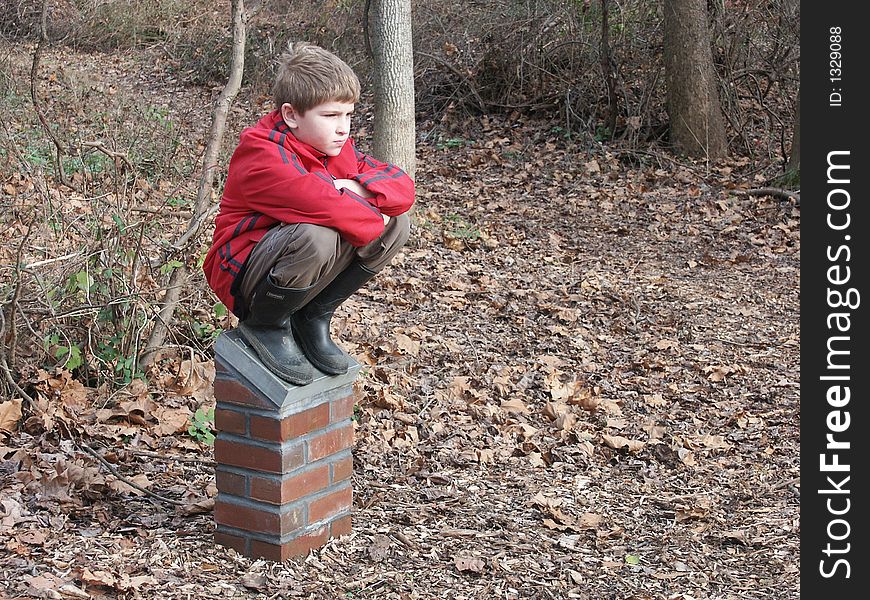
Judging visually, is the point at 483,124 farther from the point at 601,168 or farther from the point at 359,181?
the point at 359,181

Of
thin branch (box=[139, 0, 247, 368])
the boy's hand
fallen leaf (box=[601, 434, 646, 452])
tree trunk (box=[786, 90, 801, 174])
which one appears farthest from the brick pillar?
tree trunk (box=[786, 90, 801, 174])

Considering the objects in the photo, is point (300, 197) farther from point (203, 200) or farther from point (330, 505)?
point (203, 200)

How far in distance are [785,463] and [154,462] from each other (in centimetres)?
291

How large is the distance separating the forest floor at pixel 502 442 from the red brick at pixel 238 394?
1.91 feet

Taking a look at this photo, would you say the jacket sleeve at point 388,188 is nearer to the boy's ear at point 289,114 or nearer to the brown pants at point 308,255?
the brown pants at point 308,255

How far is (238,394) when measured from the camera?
11.0 feet

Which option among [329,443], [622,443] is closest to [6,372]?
[329,443]

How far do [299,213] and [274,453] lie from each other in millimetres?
Result: 849

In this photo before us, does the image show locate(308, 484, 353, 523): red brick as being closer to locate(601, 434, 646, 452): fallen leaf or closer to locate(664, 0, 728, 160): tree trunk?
locate(601, 434, 646, 452): fallen leaf

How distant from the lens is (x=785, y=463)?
4.74 m

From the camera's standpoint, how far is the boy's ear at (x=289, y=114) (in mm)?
3109

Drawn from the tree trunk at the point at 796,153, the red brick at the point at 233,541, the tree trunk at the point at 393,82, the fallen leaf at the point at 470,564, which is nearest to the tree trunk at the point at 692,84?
the tree trunk at the point at 796,153

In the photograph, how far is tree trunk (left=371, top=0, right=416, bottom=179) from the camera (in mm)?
7992

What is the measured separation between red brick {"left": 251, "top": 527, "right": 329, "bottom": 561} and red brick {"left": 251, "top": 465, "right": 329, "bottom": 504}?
0.16m
